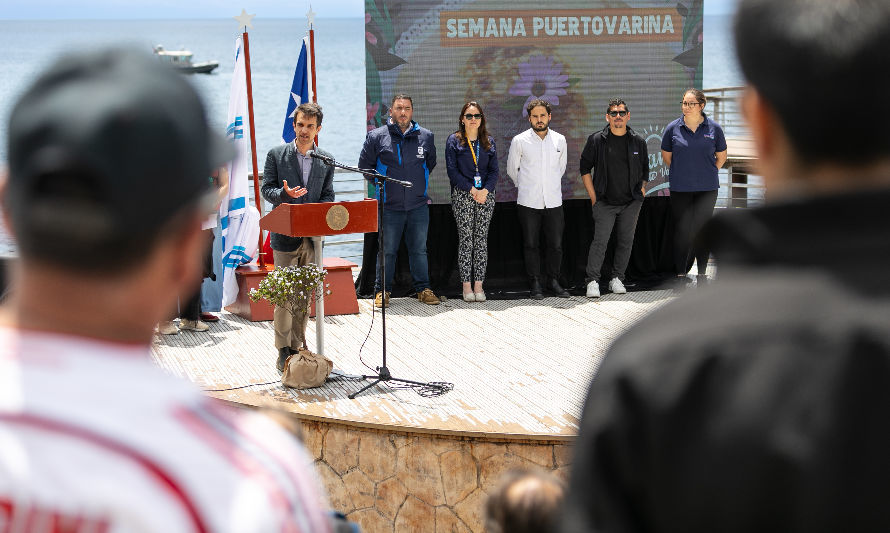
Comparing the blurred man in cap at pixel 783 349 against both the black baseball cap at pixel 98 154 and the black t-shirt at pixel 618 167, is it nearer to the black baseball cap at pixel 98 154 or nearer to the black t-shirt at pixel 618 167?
the black baseball cap at pixel 98 154

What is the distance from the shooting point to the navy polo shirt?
26.6ft

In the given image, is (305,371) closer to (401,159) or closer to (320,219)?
(320,219)

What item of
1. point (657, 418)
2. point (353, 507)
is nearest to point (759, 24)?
point (657, 418)

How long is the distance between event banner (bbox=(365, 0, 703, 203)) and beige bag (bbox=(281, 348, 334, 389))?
2.91m

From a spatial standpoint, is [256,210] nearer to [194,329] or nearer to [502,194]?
[194,329]

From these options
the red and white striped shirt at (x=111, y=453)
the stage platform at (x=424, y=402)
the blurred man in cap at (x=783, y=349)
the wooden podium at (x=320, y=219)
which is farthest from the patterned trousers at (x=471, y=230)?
the red and white striped shirt at (x=111, y=453)

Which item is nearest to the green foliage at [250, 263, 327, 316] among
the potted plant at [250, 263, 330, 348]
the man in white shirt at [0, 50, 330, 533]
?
the potted plant at [250, 263, 330, 348]

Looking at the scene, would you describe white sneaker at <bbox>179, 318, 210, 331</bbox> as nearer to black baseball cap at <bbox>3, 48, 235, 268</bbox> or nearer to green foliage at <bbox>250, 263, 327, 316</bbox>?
green foliage at <bbox>250, 263, 327, 316</bbox>

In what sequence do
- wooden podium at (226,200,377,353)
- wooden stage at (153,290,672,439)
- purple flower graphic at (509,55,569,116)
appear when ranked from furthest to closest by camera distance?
purple flower graphic at (509,55,569,116)
wooden podium at (226,200,377,353)
wooden stage at (153,290,672,439)

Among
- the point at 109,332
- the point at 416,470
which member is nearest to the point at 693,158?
the point at 416,470

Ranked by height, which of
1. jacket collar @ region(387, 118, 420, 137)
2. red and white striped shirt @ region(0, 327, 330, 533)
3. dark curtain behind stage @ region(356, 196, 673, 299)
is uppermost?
jacket collar @ region(387, 118, 420, 137)

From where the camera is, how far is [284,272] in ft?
19.7

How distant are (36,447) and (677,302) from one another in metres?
0.56

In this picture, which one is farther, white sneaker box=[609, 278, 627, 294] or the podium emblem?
white sneaker box=[609, 278, 627, 294]
